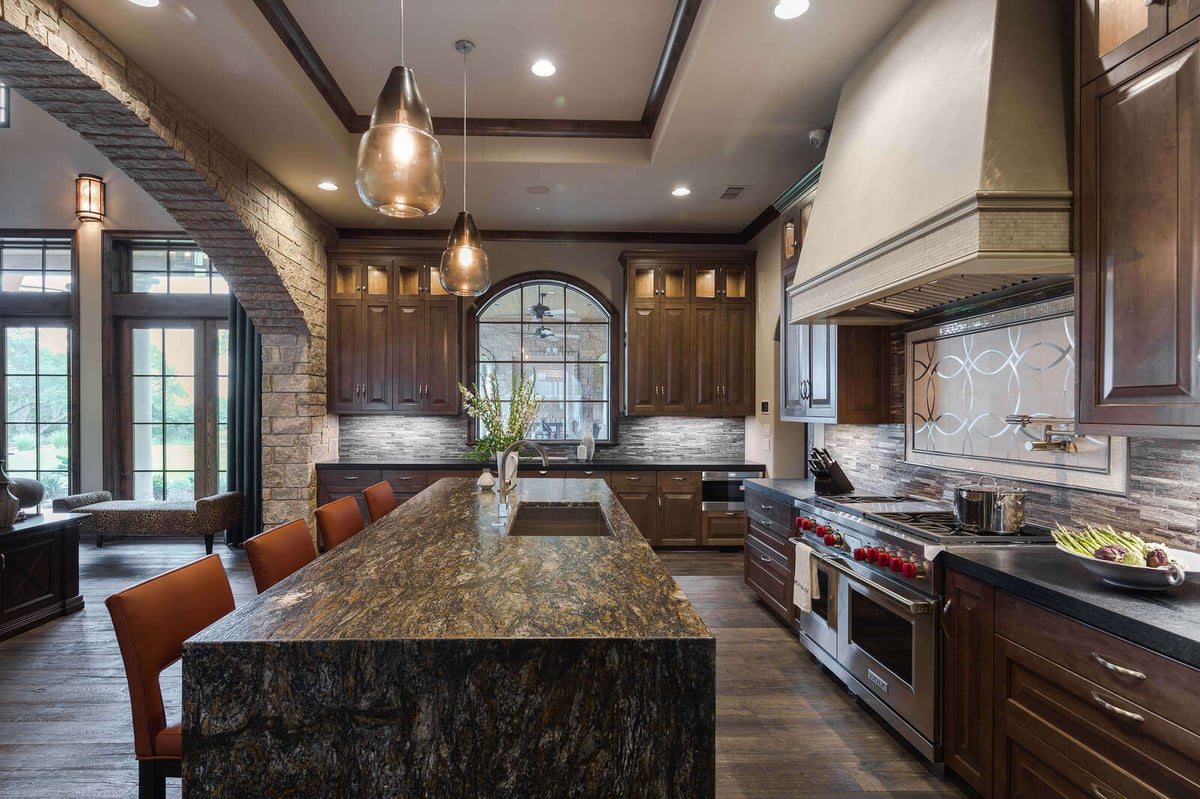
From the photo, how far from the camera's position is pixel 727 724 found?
8.73 feet

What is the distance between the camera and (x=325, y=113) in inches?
152

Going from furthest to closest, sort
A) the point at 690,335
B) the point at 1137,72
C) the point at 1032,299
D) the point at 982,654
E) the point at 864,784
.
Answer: the point at 690,335 → the point at 1032,299 → the point at 864,784 → the point at 982,654 → the point at 1137,72

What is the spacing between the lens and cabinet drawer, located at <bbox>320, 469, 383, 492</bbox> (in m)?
5.58

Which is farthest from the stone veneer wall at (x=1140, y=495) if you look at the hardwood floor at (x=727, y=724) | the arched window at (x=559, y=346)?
the arched window at (x=559, y=346)

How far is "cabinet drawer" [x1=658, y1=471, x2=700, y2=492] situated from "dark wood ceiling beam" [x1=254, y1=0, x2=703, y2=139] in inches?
115

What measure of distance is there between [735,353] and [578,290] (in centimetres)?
171

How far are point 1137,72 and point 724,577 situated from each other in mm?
3969

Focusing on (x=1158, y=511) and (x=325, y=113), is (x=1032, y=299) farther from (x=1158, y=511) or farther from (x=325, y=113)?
(x=325, y=113)

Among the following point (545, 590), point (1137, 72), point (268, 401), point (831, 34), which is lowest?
point (545, 590)

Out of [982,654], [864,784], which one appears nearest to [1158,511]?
[982,654]

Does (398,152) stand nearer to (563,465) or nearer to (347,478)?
(563,465)

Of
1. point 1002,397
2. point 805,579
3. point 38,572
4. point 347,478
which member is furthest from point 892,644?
point 38,572

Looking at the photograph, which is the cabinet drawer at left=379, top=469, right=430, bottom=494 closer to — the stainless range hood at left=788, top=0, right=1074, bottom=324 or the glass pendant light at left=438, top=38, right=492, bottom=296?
the glass pendant light at left=438, top=38, right=492, bottom=296

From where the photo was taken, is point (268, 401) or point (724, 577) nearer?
point (724, 577)
